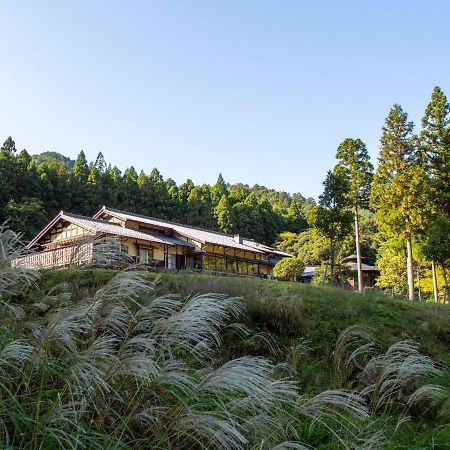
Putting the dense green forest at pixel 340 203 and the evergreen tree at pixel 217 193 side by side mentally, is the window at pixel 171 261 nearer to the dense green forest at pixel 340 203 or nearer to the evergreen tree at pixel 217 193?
the dense green forest at pixel 340 203

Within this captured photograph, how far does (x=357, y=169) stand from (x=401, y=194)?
4.88 metres

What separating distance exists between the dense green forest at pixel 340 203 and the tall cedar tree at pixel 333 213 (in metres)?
0.04

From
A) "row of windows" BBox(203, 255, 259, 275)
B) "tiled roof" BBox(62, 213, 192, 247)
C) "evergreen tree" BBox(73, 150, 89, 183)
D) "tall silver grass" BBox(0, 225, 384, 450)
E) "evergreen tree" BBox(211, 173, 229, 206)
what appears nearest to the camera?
"tall silver grass" BBox(0, 225, 384, 450)

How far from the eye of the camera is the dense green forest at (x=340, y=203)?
68.4 feet

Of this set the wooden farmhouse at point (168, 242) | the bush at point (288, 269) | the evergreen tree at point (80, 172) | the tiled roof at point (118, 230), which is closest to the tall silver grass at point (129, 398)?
the wooden farmhouse at point (168, 242)

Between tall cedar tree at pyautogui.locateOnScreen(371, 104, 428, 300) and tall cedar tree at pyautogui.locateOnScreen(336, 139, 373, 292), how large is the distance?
5.37 feet

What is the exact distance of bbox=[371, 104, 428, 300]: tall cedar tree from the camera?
20.7 meters

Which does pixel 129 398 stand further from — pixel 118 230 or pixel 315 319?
pixel 118 230

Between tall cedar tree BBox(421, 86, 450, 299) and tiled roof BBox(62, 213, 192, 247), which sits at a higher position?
tall cedar tree BBox(421, 86, 450, 299)

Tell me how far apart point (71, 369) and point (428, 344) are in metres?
7.24

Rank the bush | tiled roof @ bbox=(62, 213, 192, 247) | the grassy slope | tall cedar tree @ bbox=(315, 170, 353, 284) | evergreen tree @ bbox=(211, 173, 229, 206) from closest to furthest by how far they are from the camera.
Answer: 1. the grassy slope
2. tall cedar tree @ bbox=(315, 170, 353, 284)
3. tiled roof @ bbox=(62, 213, 192, 247)
4. the bush
5. evergreen tree @ bbox=(211, 173, 229, 206)

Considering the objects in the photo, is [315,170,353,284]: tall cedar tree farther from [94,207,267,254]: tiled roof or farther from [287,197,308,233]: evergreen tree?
[287,197,308,233]: evergreen tree

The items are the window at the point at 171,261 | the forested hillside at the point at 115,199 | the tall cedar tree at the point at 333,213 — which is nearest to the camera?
the tall cedar tree at the point at 333,213

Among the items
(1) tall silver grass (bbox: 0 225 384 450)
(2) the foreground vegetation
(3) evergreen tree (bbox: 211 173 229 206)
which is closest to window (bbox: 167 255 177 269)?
(3) evergreen tree (bbox: 211 173 229 206)
